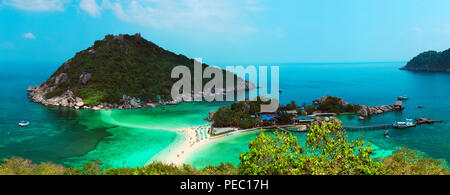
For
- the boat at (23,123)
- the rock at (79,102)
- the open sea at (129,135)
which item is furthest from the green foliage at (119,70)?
the boat at (23,123)

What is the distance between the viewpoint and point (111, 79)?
58.4m

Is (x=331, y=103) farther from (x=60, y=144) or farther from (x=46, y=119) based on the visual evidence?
(x=46, y=119)

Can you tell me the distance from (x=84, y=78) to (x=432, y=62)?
148 m

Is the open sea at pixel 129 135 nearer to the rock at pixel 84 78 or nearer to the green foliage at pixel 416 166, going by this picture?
the green foliage at pixel 416 166

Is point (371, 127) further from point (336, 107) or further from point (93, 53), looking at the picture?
point (93, 53)

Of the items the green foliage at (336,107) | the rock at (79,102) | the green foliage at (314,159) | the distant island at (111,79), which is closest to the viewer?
the green foliage at (314,159)

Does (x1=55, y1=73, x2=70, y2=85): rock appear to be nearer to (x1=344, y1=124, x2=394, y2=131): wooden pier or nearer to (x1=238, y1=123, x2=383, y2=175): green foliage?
(x1=344, y1=124, x2=394, y2=131): wooden pier

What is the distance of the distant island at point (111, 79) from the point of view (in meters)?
51.8

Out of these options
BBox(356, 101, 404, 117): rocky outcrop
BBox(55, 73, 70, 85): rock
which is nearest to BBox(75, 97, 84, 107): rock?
BBox(55, 73, 70, 85): rock

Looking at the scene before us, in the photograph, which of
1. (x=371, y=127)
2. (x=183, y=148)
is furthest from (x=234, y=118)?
(x=371, y=127)

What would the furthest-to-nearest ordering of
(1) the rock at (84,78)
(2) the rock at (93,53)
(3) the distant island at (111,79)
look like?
(2) the rock at (93,53)
(1) the rock at (84,78)
(3) the distant island at (111,79)

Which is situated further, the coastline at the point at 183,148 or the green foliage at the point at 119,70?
the green foliage at the point at 119,70
